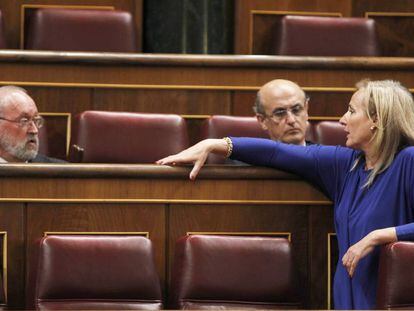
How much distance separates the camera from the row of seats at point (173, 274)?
0.66m

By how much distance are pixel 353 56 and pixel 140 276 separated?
1.69ft

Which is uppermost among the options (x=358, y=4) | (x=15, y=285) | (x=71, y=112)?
(x=358, y=4)

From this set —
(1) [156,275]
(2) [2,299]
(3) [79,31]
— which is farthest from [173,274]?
(3) [79,31]

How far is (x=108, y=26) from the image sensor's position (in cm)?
110

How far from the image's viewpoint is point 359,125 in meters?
0.71

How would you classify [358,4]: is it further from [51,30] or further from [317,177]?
[317,177]

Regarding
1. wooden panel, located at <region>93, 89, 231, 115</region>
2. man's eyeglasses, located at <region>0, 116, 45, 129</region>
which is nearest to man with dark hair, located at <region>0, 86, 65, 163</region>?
man's eyeglasses, located at <region>0, 116, 45, 129</region>

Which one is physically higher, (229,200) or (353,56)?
(353,56)

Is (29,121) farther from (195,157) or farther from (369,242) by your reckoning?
(369,242)

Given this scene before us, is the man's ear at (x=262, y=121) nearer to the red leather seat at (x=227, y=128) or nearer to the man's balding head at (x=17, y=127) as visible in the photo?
the red leather seat at (x=227, y=128)

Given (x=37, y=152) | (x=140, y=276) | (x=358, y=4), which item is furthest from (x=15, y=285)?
(x=358, y=4)

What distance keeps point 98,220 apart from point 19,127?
0.21m

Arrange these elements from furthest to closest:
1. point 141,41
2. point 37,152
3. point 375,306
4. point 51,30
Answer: point 141,41, point 51,30, point 37,152, point 375,306

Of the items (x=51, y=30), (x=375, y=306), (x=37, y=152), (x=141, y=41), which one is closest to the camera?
(x=375, y=306)
